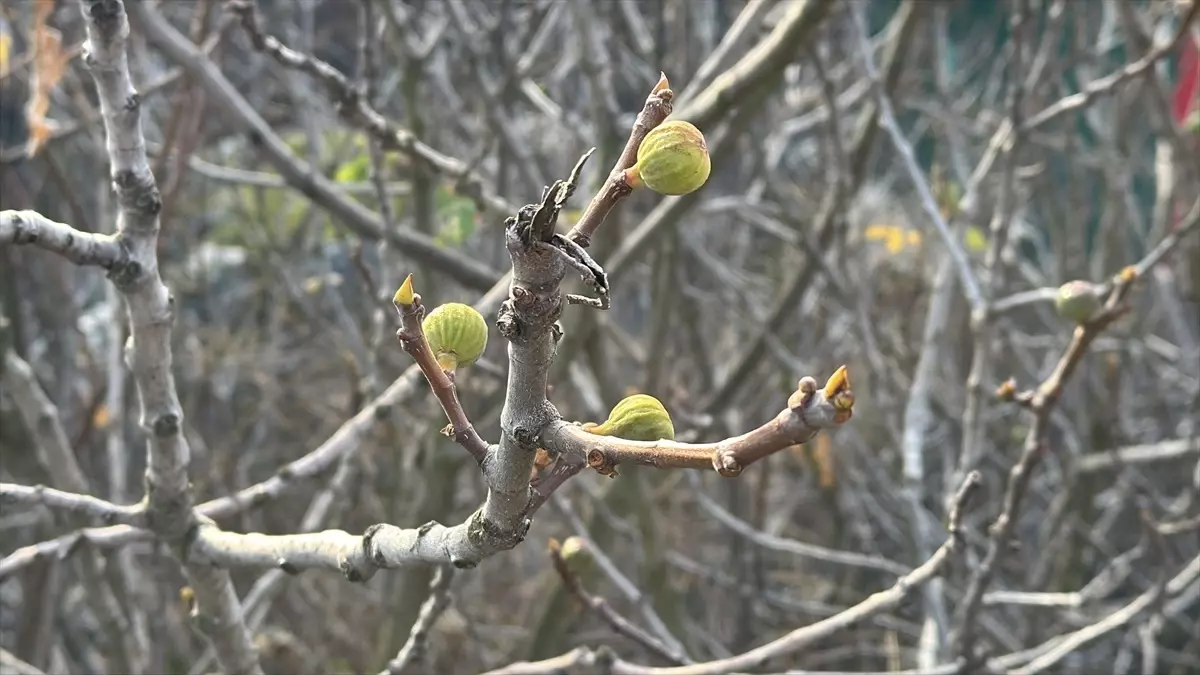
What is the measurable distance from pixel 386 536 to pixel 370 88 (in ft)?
3.75

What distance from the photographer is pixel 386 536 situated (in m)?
0.77

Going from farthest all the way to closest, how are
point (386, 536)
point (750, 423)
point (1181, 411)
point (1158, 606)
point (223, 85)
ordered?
1. point (1181, 411)
2. point (750, 423)
3. point (223, 85)
4. point (1158, 606)
5. point (386, 536)

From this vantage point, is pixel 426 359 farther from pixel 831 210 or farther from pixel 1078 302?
pixel 831 210

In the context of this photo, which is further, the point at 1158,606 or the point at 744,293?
the point at 744,293

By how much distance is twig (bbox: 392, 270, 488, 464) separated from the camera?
0.51 m

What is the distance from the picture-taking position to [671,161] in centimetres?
52

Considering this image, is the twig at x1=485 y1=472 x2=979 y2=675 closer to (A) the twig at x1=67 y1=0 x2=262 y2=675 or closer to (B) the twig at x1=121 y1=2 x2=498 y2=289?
(A) the twig at x1=67 y1=0 x2=262 y2=675

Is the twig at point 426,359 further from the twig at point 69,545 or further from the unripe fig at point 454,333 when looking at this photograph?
the twig at point 69,545

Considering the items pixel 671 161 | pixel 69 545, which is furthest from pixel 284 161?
pixel 671 161

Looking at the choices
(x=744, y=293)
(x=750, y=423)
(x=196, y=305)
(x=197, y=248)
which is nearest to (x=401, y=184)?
(x=744, y=293)

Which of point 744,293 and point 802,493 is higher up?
point 744,293

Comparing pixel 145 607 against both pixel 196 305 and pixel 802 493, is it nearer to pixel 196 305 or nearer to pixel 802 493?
pixel 802 493

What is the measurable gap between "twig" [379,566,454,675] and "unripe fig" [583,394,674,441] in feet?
1.50

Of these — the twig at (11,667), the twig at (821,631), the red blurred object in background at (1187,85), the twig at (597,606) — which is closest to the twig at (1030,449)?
the twig at (821,631)
